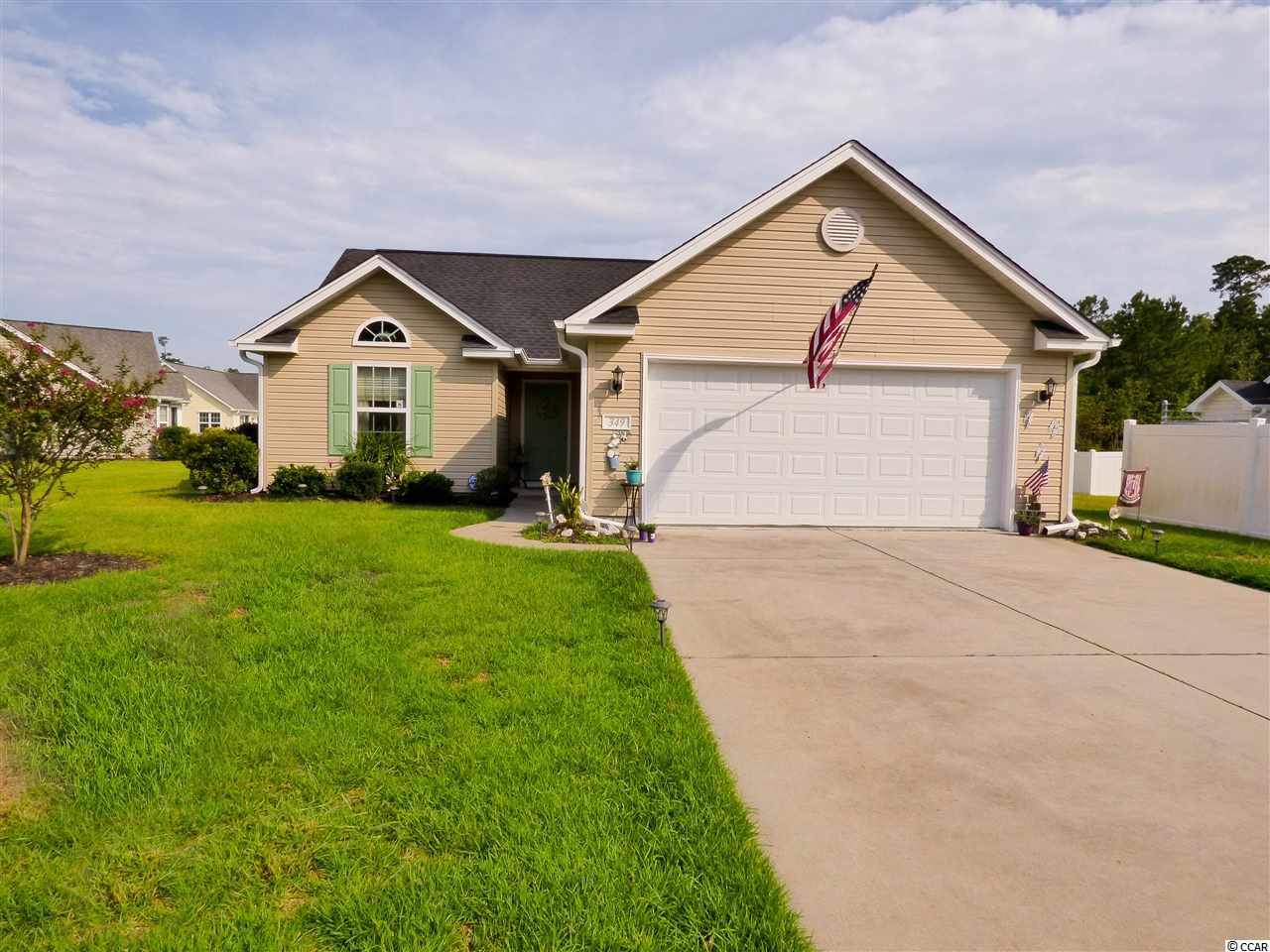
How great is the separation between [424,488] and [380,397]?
6.80 ft

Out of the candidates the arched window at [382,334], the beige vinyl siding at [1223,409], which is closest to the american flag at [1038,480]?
the arched window at [382,334]

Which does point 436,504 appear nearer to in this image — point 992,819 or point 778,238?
point 778,238

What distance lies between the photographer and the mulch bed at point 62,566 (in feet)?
20.1

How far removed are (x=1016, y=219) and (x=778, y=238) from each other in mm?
8908

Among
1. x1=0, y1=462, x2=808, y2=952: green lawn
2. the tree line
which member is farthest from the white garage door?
the tree line

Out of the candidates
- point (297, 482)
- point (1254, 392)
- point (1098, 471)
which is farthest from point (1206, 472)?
point (1254, 392)

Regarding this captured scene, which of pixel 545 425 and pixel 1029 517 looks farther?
pixel 545 425

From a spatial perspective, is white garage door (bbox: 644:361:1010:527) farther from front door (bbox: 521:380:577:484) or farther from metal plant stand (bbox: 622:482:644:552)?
front door (bbox: 521:380:577:484)

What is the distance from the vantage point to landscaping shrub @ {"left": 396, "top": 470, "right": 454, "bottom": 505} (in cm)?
1225

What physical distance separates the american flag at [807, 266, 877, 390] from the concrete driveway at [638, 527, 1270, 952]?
11.8ft

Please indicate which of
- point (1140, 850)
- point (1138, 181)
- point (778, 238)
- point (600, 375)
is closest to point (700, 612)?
point (1140, 850)

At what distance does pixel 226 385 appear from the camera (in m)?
46.0

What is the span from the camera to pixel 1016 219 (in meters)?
15.4

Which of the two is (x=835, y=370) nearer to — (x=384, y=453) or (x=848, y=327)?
(x=848, y=327)
